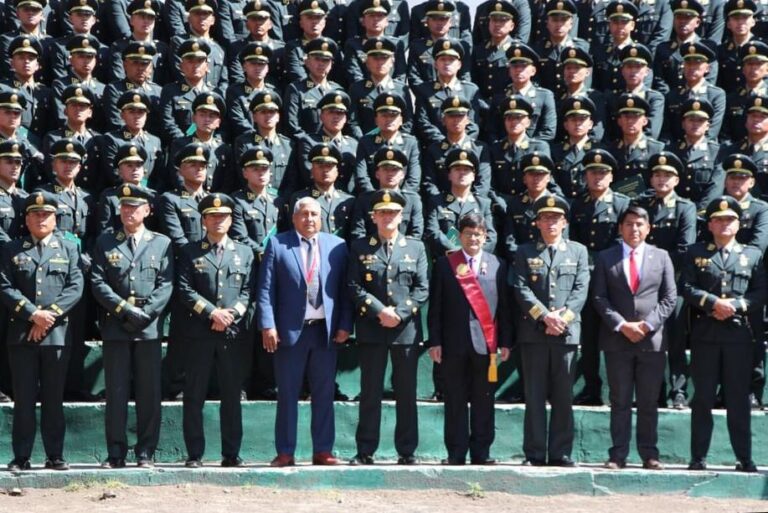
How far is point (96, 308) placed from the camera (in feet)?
42.8

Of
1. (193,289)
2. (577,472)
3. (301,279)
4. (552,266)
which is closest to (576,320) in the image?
(552,266)

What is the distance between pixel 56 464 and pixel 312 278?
8.21ft

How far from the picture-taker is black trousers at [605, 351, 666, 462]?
462 inches

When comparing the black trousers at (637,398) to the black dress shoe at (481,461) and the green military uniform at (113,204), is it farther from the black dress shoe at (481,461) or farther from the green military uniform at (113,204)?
the green military uniform at (113,204)

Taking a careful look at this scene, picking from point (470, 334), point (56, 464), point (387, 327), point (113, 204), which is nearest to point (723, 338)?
point (470, 334)

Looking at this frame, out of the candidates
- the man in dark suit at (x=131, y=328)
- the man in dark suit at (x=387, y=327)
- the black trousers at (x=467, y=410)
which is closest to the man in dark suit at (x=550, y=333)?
the black trousers at (x=467, y=410)

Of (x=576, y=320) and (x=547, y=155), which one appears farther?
(x=547, y=155)

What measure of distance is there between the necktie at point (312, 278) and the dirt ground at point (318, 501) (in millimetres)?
1558

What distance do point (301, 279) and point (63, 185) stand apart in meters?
2.50

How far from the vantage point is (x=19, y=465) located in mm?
11617

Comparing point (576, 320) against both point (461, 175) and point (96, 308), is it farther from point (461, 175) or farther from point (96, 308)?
point (96, 308)

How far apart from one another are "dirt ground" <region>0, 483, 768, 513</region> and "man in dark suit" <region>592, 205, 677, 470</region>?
0.62 metres

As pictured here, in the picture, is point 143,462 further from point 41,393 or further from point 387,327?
point 387,327

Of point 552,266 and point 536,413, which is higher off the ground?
point 552,266
